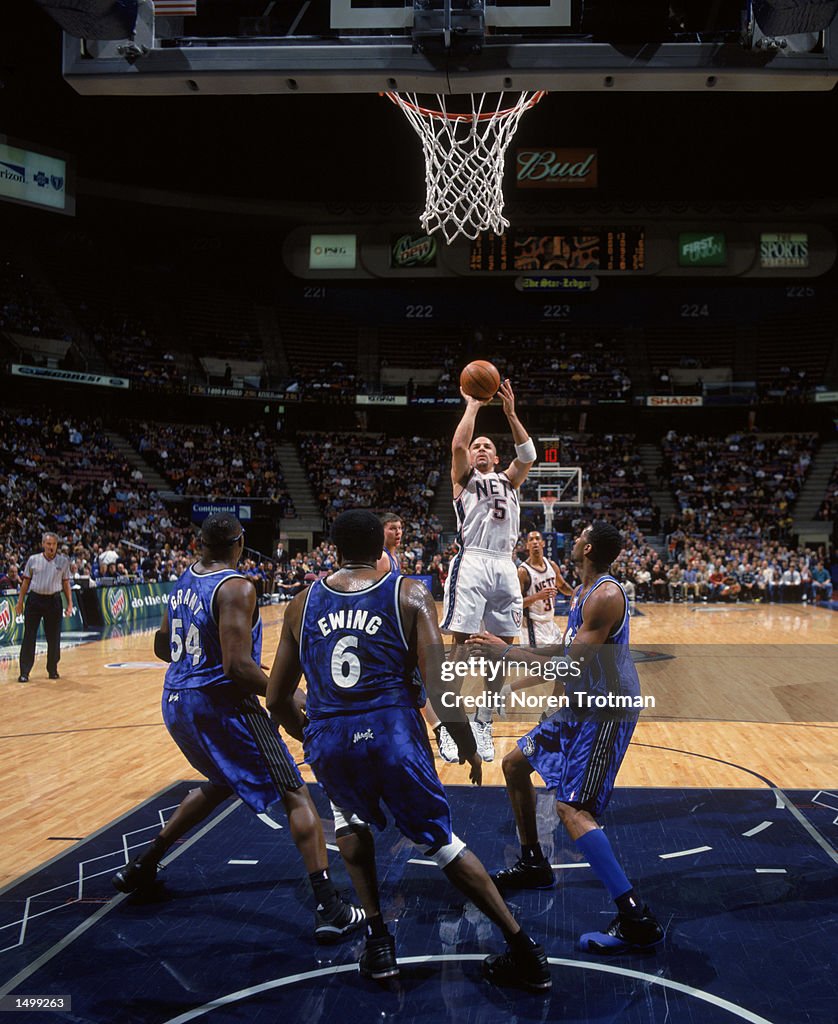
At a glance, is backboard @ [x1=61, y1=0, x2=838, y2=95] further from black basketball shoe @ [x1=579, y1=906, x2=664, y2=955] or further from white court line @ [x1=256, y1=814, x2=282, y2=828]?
white court line @ [x1=256, y1=814, x2=282, y2=828]

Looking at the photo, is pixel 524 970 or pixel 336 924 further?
pixel 336 924

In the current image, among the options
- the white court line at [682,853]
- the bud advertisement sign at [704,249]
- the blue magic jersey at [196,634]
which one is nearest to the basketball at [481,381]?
the blue magic jersey at [196,634]

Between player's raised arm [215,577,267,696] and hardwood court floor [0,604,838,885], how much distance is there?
1.86 metres

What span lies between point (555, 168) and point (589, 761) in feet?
91.6

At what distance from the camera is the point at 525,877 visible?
4.41 metres

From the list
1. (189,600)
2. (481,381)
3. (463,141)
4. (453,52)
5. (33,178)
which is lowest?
(189,600)

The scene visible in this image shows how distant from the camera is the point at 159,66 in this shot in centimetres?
482

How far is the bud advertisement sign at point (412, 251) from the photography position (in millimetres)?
31812

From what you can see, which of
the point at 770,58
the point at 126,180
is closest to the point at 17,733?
the point at 770,58

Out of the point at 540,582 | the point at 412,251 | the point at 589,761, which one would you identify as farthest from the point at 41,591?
the point at 412,251

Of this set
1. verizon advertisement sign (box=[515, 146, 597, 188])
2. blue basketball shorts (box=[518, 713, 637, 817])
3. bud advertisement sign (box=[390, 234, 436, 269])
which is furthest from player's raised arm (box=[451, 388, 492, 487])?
bud advertisement sign (box=[390, 234, 436, 269])

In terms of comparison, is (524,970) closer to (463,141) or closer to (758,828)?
(758,828)

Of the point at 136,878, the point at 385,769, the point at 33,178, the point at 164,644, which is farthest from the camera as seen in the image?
the point at 33,178

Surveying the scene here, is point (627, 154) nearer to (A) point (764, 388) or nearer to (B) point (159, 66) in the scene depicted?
(A) point (764, 388)
